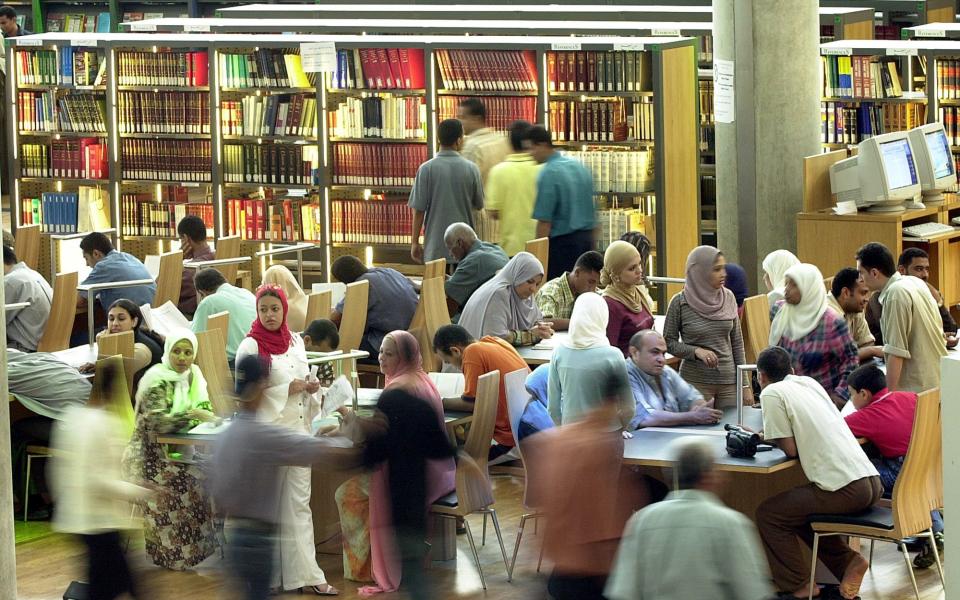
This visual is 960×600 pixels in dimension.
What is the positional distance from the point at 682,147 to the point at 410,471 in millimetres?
6325

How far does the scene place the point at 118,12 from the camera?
67.2 feet

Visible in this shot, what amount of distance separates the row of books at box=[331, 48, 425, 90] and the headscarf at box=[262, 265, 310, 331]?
3274 millimetres

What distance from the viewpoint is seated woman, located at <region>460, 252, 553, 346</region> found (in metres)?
8.22

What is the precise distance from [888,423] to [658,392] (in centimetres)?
101

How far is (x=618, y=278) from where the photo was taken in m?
7.93

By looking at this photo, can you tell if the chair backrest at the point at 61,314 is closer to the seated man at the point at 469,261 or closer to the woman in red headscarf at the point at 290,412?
the seated man at the point at 469,261

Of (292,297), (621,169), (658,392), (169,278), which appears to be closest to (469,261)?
(292,297)

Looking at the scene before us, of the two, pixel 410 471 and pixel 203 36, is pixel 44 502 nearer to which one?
pixel 410 471

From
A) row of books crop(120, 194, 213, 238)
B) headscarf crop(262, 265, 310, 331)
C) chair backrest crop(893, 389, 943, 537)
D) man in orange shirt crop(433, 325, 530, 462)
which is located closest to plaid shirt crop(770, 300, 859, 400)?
chair backrest crop(893, 389, 943, 537)

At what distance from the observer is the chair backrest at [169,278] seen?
10188mm

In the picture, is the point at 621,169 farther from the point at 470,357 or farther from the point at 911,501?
the point at 911,501

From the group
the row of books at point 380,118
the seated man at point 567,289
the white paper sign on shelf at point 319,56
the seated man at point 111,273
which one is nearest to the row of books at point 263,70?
the white paper sign on shelf at point 319,56

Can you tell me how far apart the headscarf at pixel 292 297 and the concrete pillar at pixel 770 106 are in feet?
10.2

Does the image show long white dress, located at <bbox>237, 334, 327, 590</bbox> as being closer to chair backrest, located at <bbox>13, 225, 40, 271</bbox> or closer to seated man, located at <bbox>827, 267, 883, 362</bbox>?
seated man, located at <bbox>827, 267, 883, 362</bbox>
